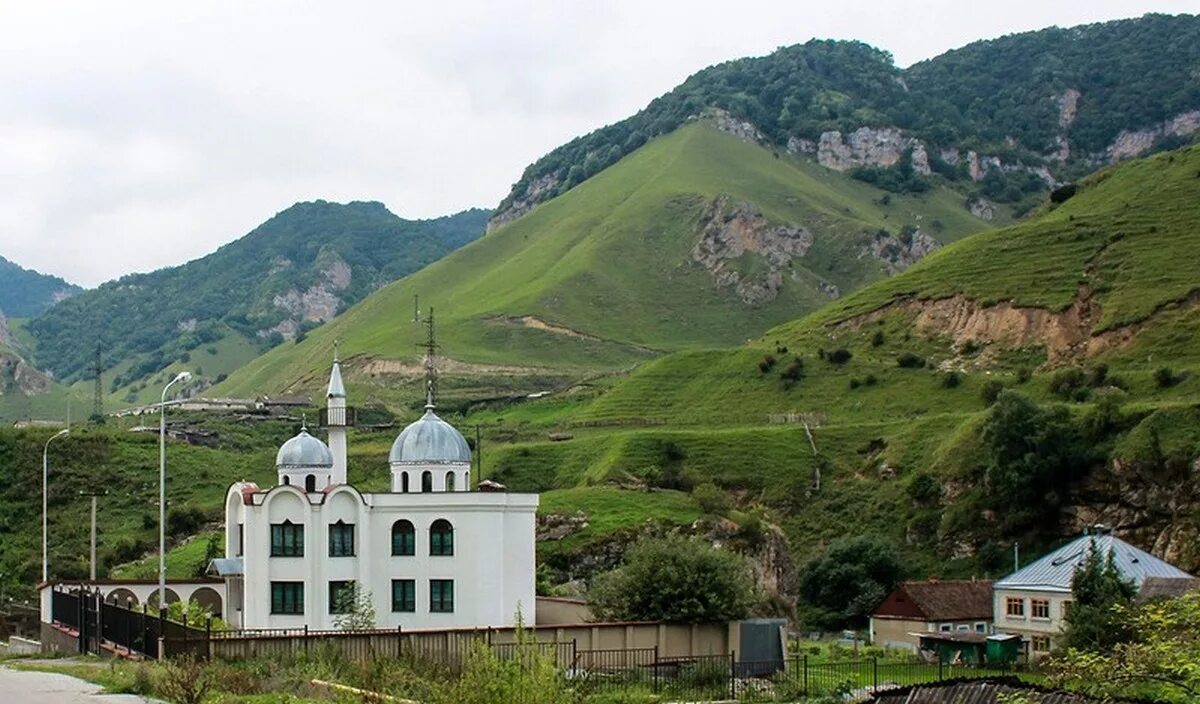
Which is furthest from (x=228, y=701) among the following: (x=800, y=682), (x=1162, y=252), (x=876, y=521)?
(x=1162, y=252)

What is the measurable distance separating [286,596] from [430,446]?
26.1 feet

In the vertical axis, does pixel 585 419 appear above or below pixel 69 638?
above

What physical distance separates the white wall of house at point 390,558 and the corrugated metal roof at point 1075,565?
25.3 m

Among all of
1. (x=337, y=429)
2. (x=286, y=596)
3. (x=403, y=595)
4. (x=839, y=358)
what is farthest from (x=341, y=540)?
(x=839, y=358)

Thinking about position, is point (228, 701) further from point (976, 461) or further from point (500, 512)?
point (976, 461)

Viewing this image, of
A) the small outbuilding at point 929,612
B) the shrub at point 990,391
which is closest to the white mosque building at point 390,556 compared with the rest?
the small outbuilding at point 929,612

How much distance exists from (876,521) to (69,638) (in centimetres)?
5600

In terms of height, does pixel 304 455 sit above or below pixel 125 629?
above

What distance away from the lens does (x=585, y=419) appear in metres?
118

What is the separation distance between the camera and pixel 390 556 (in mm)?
58469

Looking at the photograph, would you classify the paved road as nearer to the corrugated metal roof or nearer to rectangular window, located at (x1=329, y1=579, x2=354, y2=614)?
rectangular window, located at (x1=329, y1=579, x2=354, y2=614)

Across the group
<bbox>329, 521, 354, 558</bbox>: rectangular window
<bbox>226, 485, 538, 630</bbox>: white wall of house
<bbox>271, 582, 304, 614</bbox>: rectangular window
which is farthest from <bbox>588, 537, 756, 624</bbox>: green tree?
<bbox>271, 582, 304, 614</bbox>: rectangular window

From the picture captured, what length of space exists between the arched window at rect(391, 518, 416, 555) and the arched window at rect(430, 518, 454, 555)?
0.74 meters

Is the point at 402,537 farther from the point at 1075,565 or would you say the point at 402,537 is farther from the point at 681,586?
the point at 1075,565
